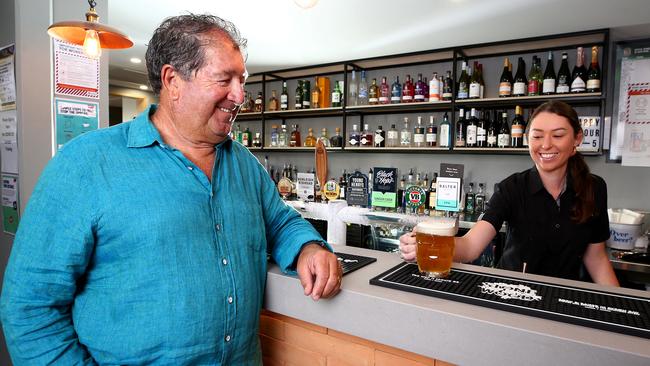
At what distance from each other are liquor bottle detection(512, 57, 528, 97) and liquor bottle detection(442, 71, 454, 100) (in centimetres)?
50

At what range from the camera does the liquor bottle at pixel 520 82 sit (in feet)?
11.1

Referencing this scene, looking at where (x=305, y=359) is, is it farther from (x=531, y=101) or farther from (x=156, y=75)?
(x=531, y=101)

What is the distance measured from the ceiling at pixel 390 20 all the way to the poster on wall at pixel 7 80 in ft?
1.68

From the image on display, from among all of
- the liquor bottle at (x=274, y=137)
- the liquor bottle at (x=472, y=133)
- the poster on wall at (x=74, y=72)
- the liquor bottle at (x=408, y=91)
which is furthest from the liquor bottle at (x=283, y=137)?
the poster on wall at (x=74, y=72)

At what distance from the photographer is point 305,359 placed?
1.06m

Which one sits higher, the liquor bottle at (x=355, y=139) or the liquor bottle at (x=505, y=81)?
the liquor bottle at (x=505, y=81)

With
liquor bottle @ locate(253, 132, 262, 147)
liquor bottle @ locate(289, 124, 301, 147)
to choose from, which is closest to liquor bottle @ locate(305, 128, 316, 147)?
liquor bottle @ locate(289, 124, 301, 147)

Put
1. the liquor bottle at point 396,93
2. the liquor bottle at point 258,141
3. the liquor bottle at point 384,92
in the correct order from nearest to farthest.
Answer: the liquor bottle at point 396,93 → the liquor bottle at point 384,92 → the liquor bottle at point 258,141

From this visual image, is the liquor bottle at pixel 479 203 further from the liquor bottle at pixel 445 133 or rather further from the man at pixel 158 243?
the man at pixel 158 243

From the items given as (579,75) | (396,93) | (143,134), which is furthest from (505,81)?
(143,134)

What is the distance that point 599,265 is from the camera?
1524mm

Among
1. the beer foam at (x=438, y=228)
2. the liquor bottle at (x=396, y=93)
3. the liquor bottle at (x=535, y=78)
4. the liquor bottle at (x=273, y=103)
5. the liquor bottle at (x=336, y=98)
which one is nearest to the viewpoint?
the beer foam at (x=438, y=228)

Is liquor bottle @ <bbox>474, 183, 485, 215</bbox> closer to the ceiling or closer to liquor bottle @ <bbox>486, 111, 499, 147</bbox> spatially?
liquor bottle @ <bbox>486, 111, 499, 147</bbox>

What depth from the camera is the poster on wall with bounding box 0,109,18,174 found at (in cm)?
194
